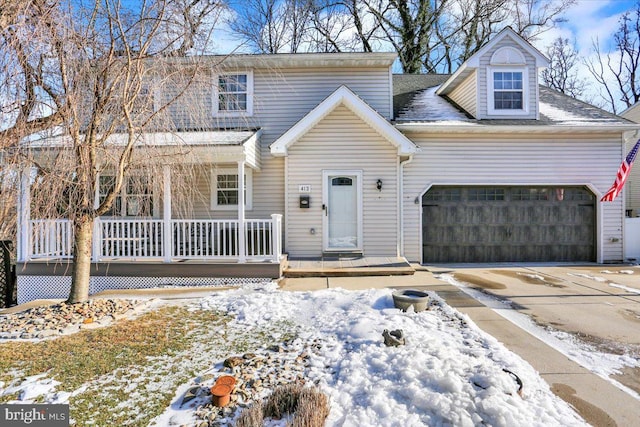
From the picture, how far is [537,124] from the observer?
9445 mm

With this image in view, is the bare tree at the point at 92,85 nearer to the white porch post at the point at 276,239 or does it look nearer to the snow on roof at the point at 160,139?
the snow on roof at the point at 160,139

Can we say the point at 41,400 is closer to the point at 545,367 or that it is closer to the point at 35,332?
the point at 35,332

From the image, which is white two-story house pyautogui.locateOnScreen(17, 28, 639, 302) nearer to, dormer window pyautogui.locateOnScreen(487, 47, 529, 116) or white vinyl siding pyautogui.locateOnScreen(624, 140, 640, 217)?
dormer window pyautogui.locateOnScreen(487, 47, 529, 116)

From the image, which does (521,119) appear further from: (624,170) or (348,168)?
(348,168)

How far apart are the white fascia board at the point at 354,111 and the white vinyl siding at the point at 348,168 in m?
0.29

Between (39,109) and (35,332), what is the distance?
9.85ft

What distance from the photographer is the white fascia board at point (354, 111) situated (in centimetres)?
845

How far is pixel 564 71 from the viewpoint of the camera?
967 inches

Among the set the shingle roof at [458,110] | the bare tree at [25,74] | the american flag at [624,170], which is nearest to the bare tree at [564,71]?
the shingle roof at [458,110]

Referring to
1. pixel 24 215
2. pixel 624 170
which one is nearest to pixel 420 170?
pixel 624 170

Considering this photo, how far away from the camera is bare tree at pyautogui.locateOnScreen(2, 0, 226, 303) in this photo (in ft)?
14.9

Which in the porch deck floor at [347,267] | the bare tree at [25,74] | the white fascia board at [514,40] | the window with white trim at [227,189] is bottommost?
the porch deck floor at [347,267]

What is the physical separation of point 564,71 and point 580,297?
2533cm

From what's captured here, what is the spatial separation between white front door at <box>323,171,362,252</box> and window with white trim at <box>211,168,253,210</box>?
225cm
